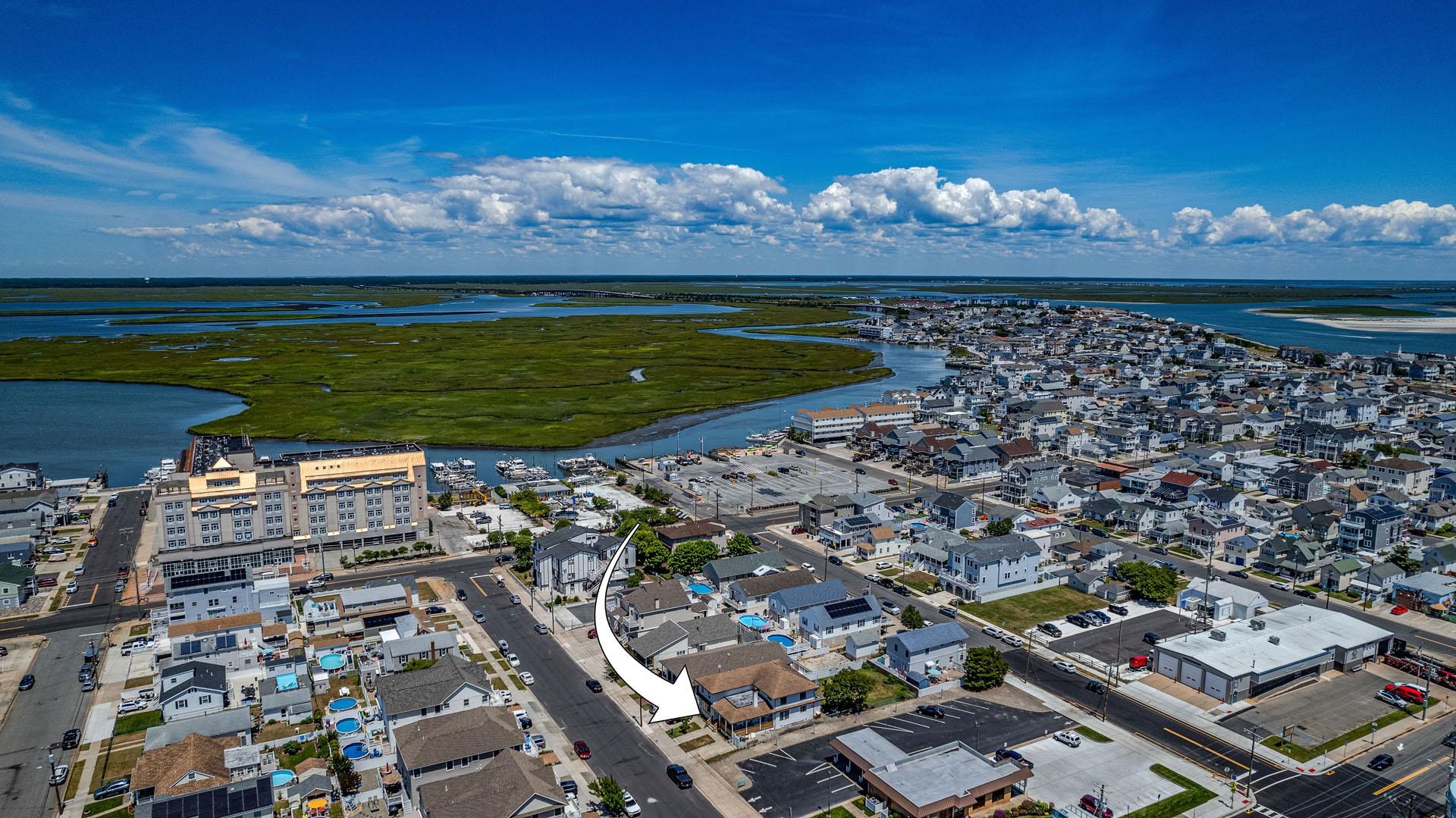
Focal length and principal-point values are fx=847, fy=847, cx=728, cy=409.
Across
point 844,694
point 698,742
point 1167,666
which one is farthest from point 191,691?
point 1167,666

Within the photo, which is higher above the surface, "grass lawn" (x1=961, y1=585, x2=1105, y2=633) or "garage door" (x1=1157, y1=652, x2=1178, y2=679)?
"garage door" (x1=1157, y1=652, x2=1178, y2=679)

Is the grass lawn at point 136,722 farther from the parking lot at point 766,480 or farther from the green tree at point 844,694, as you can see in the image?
the parking lot at point 766,480

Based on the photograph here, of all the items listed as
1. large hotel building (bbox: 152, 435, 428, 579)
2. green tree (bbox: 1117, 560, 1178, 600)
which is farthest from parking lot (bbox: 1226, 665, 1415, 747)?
large hotel building (bbox: 152, 435, 428, 579)

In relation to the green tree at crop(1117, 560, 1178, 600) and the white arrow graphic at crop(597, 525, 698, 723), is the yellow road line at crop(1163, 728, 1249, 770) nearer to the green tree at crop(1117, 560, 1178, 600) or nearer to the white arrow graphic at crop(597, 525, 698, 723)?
the green tree at crop(1117, 560, 1178, 600)

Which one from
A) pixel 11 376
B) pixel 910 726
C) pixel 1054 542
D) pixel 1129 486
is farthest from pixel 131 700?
pixel 11 376

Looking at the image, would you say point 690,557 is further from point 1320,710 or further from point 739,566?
point 1320,710

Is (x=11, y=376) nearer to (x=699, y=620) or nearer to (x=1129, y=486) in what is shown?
(x=699, y=620)
